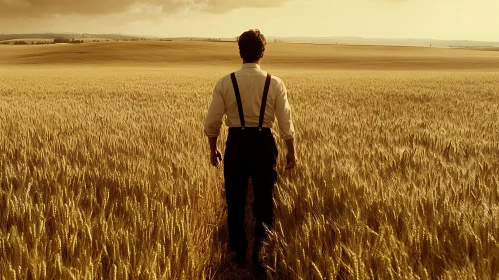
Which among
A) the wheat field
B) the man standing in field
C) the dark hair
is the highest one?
the dark hair

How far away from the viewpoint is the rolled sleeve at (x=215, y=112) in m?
2.85

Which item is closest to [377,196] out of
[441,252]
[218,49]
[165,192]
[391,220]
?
[391,220]

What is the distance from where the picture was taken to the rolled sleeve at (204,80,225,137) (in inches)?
112

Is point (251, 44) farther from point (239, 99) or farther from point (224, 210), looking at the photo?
point (224, 210)

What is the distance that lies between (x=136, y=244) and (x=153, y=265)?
1.48ft

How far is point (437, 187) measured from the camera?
9.70ft

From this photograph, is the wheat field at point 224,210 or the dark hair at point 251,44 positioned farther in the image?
the dark hair at point 251,44

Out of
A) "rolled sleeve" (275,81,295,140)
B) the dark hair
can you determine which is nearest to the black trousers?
"rolled sleeve" (275,81,295,140)

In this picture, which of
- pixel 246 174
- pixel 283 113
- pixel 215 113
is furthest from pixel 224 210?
pixel 283 113

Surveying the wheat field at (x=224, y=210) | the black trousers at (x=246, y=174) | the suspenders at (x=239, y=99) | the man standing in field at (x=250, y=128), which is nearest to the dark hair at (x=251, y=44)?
the man standing in field at (x=250, y=128)

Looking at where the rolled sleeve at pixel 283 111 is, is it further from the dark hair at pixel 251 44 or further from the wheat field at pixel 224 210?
the wheat field at pixel 224 210

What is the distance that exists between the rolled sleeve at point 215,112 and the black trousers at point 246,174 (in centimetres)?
14

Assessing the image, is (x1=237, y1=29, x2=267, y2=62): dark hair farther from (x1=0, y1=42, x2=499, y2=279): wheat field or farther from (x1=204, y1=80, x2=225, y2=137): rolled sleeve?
(x1=0, y1=42, x2=499, y2=279): wheat field

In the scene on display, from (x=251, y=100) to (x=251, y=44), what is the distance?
1.21 ft
